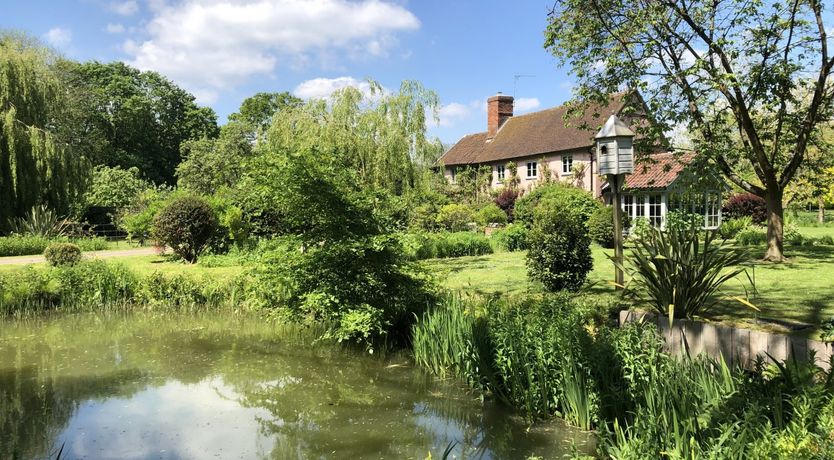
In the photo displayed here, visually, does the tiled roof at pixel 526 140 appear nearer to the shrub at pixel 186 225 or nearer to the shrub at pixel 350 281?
the shrub at pixel 186 225

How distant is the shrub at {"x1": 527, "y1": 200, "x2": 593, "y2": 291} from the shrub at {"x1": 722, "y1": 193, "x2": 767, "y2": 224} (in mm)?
20638

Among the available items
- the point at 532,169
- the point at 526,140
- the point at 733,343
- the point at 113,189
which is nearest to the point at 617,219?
the point at 733,343

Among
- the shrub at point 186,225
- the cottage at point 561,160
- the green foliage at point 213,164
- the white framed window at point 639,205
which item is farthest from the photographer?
the green foliage at point 213,164

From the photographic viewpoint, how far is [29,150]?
2222 centimetres

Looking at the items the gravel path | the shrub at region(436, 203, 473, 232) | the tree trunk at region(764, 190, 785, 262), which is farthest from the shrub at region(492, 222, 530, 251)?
the gravel path

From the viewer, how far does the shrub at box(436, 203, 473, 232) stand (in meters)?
22.5

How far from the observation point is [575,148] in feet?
96.4

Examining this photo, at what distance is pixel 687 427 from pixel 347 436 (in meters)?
3.09

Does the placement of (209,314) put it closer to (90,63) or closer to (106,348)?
(106,348)

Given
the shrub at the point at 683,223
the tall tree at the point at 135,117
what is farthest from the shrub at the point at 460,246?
the tall tree at the point at 135,117

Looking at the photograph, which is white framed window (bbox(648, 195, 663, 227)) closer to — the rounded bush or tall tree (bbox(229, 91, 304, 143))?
the rounded bush

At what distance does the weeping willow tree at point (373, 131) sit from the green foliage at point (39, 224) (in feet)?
36.3

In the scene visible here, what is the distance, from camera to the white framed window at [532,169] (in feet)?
105

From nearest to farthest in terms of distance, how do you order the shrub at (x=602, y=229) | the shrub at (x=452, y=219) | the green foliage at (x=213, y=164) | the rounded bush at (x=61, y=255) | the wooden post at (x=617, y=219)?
the wooden post at (x=617, y=219) → the rounded bush at (x=61, y=255) → the shrub at (x=602, y=229) → the shrub at (x=452, y=219) → the green foliage at (x=213, y=164)
